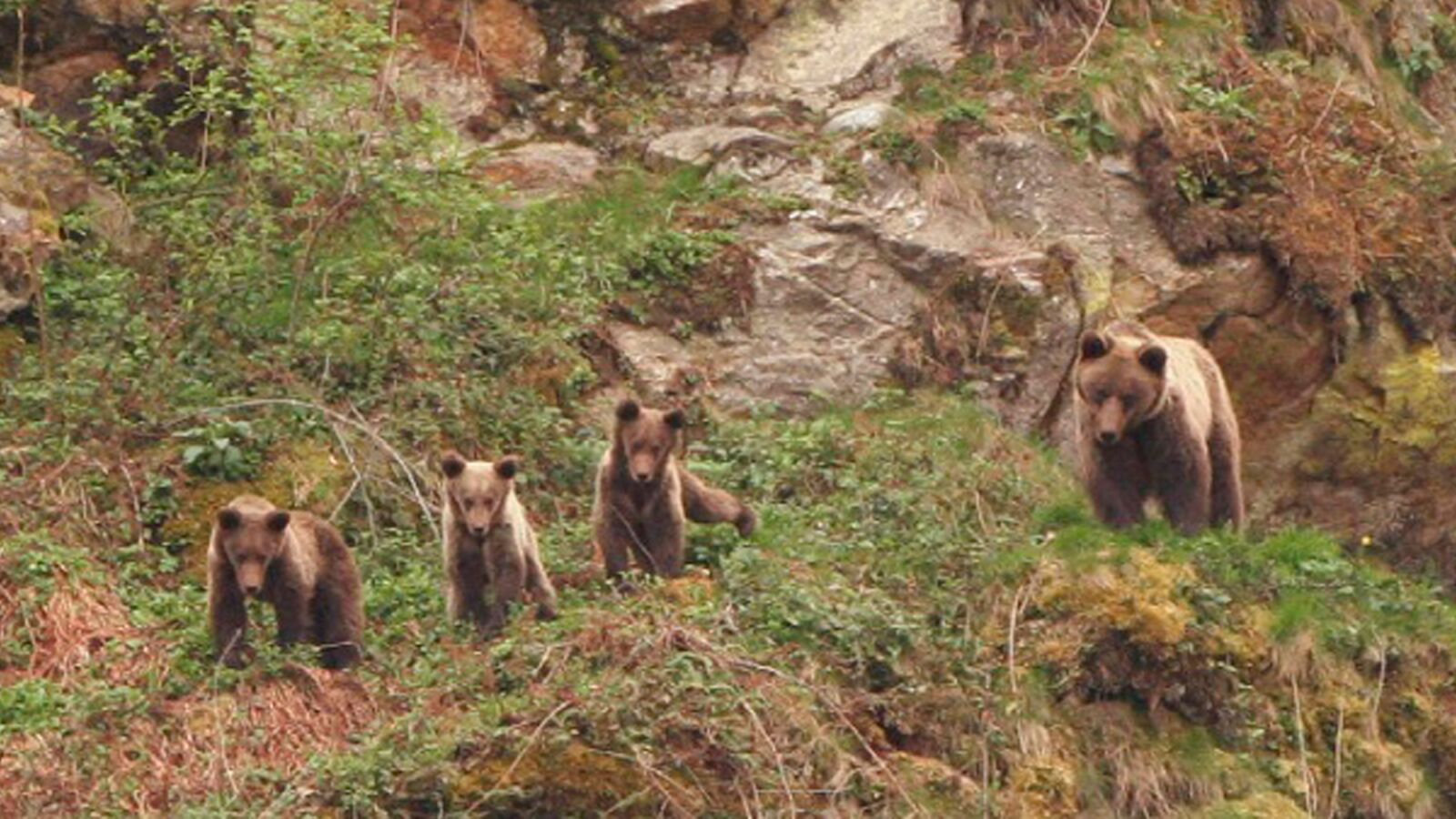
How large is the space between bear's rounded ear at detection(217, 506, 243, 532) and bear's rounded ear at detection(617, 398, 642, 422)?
208 centimetres

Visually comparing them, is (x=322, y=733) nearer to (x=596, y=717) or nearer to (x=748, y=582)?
(x=596, y=717)

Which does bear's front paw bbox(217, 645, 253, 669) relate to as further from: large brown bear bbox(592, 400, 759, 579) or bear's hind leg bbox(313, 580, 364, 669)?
large brown bear bbox(592, 400, 759, 579)

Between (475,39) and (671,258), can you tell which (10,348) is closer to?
(671,258)

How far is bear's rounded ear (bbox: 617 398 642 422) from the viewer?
675 inches

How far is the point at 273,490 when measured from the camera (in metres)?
18.3

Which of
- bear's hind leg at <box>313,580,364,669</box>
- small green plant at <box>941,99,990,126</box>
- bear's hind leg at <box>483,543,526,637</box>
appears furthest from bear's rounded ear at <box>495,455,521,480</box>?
small green plant at <box>941,99,990,126</box>

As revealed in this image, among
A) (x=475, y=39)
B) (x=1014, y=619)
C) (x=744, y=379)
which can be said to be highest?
(x=475, y=39)

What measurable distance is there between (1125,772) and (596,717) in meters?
2.98

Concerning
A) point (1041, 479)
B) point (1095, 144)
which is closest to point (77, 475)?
point (1041, 479)

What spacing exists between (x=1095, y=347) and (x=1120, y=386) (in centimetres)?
26

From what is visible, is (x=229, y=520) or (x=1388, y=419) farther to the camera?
(x=1388, y=419)

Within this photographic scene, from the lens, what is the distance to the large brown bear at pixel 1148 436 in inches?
703

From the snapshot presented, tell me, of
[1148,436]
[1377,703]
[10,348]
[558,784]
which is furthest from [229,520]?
[1377,703]

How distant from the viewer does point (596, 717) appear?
49.7 ft
